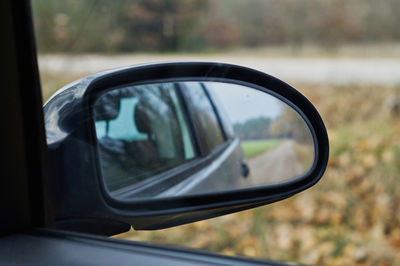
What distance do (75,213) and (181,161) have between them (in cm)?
38

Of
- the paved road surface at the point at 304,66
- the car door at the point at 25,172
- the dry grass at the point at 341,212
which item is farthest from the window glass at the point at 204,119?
the dry grass at the point at 341,212

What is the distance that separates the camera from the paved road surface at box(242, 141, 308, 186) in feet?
5.46

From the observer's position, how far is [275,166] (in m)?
1.86

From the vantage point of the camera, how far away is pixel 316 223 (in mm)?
3594

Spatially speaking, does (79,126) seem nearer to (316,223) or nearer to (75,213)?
(75,213)

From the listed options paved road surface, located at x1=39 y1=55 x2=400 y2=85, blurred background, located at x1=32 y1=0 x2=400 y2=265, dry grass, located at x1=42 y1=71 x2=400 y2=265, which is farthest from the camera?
dry grass, located at x1=42 y1=71 x2=400 y2=265

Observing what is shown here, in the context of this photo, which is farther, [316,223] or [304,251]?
[316,223]

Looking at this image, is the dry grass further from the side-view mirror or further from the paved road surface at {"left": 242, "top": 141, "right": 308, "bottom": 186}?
the side-view mirror

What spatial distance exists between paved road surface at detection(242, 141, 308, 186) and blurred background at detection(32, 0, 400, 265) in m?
0.88

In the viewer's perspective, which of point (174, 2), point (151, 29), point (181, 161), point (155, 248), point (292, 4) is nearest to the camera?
point (155, 248)

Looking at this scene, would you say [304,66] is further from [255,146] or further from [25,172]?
[25,172]

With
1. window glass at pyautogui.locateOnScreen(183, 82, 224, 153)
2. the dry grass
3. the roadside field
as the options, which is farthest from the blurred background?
window glass at pyautogui.locateOnScreen(183, 82, 224, 153)

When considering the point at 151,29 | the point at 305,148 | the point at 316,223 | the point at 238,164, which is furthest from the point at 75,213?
the point at 316,223

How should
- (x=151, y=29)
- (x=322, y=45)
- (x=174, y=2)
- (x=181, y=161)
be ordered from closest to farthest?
(x=181, y=161), (x=151, y=29), (x=174, y=2), (x=322, y=45)
